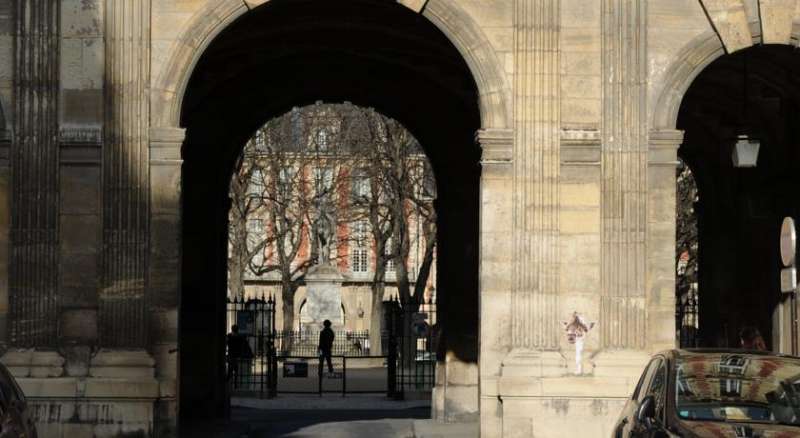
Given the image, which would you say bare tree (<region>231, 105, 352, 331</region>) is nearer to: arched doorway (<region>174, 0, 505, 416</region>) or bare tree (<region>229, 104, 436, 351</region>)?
bare tree (<region>229, 104, 436, 351</region>)

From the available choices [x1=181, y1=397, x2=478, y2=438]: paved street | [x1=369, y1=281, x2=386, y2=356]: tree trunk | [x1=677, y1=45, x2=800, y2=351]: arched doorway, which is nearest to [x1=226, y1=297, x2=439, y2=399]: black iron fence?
[x1=181, y1=397, x2=478, y2=438]: paved street

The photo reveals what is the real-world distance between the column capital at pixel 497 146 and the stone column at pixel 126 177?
404 centimetres

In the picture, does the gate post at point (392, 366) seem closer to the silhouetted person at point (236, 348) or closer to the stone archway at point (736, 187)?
the silhouetted person at point (236, 348)

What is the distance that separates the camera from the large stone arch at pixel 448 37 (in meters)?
20.5

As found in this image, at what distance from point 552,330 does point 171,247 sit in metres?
4.70

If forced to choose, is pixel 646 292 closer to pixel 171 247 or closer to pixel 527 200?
pixel 527 200

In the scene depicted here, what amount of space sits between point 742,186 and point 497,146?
10.9 metres

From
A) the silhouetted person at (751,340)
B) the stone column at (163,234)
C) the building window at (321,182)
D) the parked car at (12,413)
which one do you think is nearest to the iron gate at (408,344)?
the silhouetted person at (751,340)

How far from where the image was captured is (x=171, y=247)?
67.3 feet

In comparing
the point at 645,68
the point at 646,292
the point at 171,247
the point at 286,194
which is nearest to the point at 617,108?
the point at 645,68

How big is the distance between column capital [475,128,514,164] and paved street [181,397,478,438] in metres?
5.51

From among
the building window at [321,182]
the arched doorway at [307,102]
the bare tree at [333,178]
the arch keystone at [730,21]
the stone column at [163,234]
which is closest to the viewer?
the stone column at [163,234]

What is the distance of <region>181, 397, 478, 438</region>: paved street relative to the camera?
25781mm

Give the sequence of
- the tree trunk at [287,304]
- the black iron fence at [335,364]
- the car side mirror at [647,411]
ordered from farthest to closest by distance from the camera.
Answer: the tree trunk at [287,304] < the black iron fence at [335,364] < the car side mirror at [647,411]
